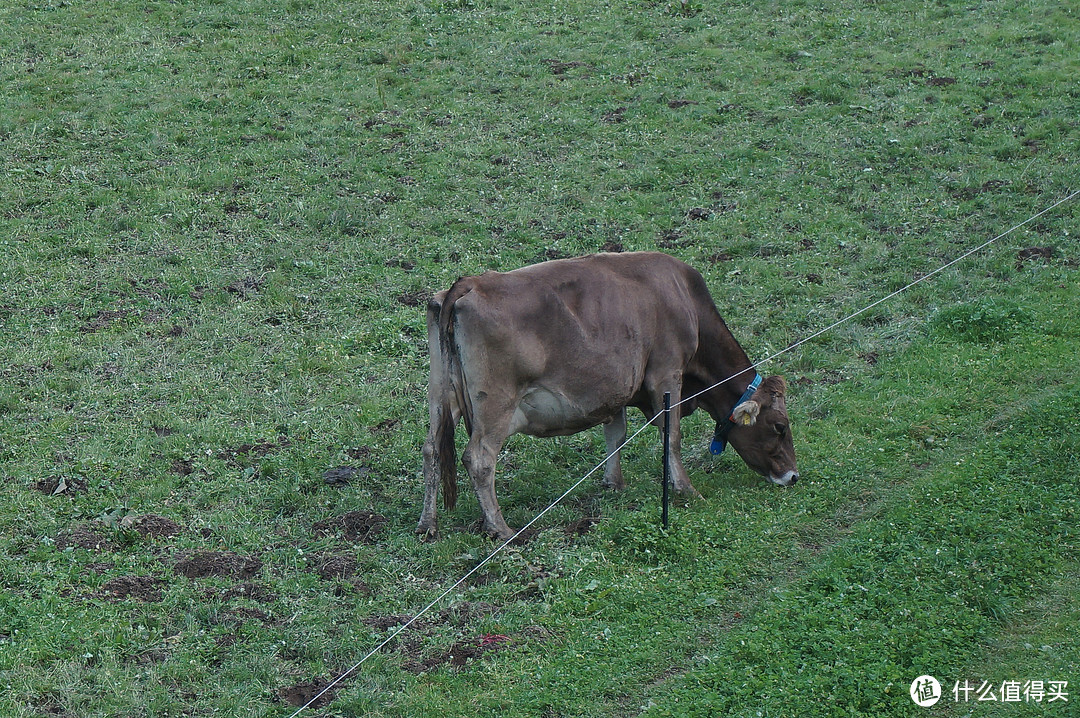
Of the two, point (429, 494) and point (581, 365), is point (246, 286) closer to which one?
point (429, 494)

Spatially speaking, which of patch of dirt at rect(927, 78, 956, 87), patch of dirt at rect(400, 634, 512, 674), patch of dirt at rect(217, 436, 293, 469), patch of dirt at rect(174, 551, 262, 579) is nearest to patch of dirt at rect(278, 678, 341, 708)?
patch of dirt at rect(400, 634, 512, 674)

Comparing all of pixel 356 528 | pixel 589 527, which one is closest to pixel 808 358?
pixel 589 527

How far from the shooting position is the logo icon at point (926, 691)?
7328mm

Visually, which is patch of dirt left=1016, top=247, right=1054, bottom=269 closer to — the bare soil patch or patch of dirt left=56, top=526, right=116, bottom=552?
the bare soil patch

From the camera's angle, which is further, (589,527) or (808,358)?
(808,358)

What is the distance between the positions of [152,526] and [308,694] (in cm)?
295

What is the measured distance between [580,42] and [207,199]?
9.14m

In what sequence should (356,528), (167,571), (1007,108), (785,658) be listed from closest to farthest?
1. (785,658)
2. (167,571)
3. (356,528)
4. (1007,108)

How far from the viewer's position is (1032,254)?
15.2 meters

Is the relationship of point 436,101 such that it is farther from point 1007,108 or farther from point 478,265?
point 1007,108

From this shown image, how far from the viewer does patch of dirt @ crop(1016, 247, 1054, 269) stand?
49.3 ft

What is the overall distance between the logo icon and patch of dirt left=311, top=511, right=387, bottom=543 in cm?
487

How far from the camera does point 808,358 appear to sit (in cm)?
1326

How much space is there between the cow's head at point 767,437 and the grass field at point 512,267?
49 centimetres
